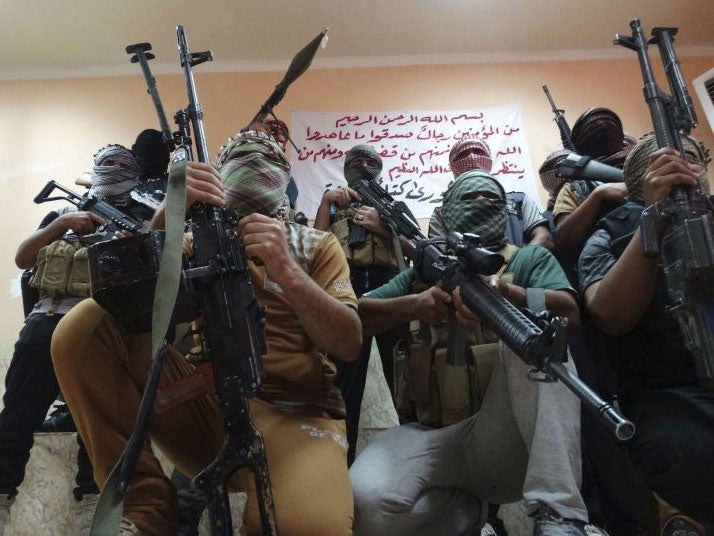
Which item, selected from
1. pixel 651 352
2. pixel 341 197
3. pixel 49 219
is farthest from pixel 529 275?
pixel 49 219

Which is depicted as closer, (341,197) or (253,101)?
(341,197)

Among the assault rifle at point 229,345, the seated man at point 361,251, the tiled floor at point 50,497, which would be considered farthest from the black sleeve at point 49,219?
the assault rifle at point 229,345

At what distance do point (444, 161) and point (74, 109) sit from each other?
2.84 metres

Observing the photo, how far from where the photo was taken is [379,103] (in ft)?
14.9

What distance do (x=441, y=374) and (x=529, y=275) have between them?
0.46 metres

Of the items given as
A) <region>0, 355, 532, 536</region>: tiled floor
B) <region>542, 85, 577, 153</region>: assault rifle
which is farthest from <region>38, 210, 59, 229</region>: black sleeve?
<region>542, 85, 577, 153</region>: assault rifle

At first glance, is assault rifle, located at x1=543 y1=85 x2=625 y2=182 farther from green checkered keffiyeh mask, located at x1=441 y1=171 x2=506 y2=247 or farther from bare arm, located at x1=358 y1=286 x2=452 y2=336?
bare arm, located at x1=358 y1=286 x2=452 y2=336

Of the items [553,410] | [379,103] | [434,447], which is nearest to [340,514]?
[434,447]

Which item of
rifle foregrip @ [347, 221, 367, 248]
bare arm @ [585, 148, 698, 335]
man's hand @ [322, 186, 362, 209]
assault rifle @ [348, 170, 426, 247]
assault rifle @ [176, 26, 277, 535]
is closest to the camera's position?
assault rifle @ [176, 26, 277, 535]

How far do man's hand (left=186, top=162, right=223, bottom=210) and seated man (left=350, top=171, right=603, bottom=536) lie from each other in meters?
0.76

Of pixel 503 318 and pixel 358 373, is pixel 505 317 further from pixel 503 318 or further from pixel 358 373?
pixel 358 373

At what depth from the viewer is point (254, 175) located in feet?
5.73

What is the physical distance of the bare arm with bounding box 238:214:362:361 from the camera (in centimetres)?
143

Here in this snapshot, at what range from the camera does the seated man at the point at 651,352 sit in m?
1.50
